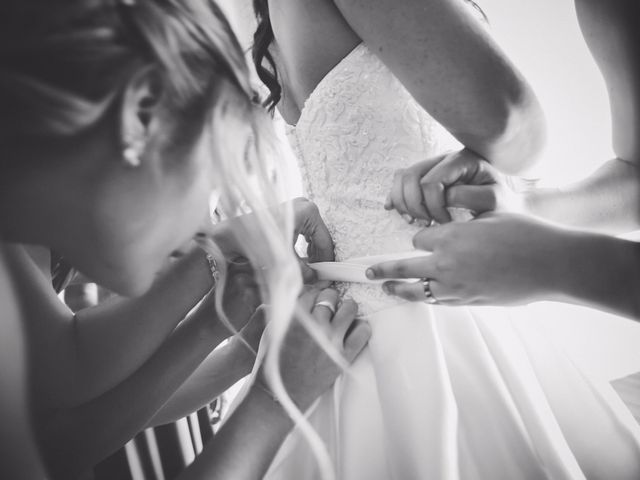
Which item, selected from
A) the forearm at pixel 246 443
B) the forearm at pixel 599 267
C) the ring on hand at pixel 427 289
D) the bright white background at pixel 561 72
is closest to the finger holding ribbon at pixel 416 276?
the ring on hand at pixel 427 289

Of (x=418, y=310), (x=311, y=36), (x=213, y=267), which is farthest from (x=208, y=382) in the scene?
(x=311, y=36)

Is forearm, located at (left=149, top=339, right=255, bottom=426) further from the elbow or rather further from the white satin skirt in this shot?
the elbow

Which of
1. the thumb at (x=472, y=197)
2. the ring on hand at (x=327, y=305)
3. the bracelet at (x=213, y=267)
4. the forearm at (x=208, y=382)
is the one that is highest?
the thumb at (x=472, y=197)

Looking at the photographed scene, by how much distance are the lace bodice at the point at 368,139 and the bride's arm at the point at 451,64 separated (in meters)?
0.10

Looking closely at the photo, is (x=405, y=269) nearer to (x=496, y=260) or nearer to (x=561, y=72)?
(x=496, y=260)

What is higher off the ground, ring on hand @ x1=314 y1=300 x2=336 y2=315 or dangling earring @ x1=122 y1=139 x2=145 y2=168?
dangling earring @ x1=122 y1=139 x2=145 y2=168

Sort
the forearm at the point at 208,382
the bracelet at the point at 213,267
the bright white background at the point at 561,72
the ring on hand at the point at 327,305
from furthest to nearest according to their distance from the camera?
the bright white background at the point at 561,72 < the forearm at the point at 208,382 < the bracelet at the point at 213,267 < the ring on hand at the point at 327,305

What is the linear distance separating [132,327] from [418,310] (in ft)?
1.70

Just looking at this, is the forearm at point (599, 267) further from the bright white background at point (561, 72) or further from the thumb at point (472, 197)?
the bright white background at point (561, 72)

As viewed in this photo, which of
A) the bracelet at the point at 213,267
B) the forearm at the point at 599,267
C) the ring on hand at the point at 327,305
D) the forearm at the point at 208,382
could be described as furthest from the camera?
the forearm at the point at 208,382

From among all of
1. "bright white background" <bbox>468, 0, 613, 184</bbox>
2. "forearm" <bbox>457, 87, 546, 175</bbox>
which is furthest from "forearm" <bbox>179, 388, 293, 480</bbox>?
"bright white background" <bbox>468, 0, 613, 184</bbox>

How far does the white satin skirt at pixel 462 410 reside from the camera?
47 cm

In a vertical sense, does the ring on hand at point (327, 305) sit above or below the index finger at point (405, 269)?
below

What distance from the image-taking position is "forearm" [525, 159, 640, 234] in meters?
0.67
